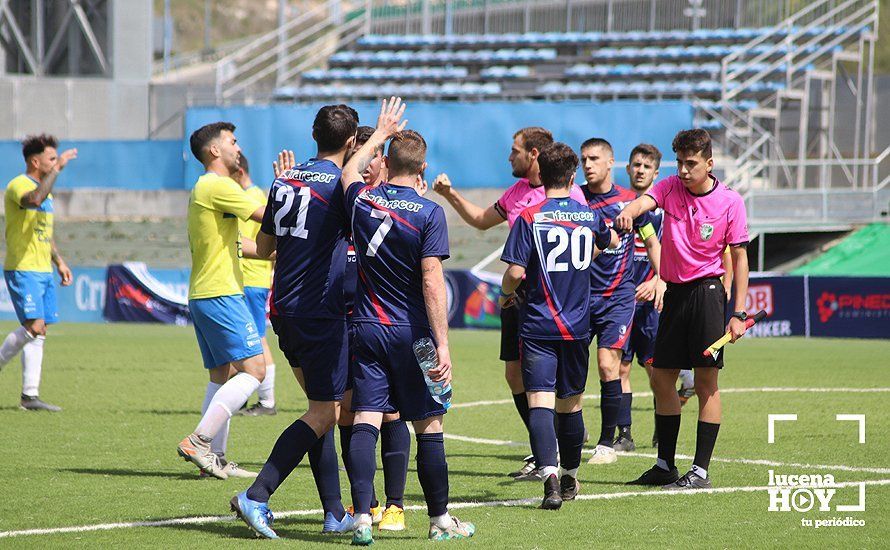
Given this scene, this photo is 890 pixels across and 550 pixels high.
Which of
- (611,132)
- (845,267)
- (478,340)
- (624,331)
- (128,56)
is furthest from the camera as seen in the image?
(128,56)

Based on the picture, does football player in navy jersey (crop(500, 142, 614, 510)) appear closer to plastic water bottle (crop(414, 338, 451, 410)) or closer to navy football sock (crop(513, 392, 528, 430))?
plastic water bottle (crop(414, 338, 451, 410))

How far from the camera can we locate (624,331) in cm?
937

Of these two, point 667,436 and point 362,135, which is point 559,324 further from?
point 362,135

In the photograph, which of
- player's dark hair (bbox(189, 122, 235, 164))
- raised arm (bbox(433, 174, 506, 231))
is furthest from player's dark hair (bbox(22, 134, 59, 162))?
raised arm (bbox(433, 174, 506, 231))

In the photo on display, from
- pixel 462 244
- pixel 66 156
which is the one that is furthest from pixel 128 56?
pixel 66 156

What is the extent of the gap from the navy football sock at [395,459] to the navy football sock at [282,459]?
400 mm

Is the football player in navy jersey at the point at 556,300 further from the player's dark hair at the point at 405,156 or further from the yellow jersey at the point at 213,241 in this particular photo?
the yellow jersey at the point at 213,241

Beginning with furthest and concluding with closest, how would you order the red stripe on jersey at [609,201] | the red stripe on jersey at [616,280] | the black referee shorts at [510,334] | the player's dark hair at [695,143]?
the red stripe on jersey at [616,280] < the red stripe on jersey at [609,201] < the black referee shorts at [510,334] < the player's dark hair at [695,143]

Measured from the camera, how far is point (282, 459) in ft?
21.6

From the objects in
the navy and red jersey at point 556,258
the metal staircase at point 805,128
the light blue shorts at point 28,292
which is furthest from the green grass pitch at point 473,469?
the metal staircase at point 805,128

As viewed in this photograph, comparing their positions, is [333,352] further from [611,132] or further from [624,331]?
[611,132]

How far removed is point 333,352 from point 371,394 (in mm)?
364

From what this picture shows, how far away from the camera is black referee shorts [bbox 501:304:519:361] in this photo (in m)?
8.87

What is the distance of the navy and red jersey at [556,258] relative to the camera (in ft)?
24.5
